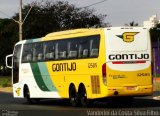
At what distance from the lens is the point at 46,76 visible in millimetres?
27859

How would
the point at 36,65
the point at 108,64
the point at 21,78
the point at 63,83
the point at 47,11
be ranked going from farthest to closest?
the point at 47,11, the point at 21,78, the point at 36,65, the point at 63,83, the point at 108,64

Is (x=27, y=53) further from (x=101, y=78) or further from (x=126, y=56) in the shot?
(x=126, y=56)

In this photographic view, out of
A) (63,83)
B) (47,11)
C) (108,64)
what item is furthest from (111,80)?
(47,11)

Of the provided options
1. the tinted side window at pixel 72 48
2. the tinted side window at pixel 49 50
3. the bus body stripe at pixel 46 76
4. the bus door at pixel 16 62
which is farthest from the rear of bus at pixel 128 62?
the bus door at pixel 16 62

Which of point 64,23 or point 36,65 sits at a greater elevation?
point 64,23

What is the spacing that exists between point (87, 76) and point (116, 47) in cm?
180

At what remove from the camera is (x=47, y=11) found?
7950cm

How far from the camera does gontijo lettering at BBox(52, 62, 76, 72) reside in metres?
25.3

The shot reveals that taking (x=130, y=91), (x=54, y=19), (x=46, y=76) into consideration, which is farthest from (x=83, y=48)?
(x=54, y=19)

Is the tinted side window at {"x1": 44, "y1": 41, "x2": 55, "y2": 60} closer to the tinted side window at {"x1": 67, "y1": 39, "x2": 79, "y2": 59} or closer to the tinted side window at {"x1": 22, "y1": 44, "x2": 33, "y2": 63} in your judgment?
the tinted side window at {"x1": 67, "y1": 39, "x2": 79, "y2": 59}

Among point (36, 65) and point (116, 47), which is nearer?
point (116, 47)

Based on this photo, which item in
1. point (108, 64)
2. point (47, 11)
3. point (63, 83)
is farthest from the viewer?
point (47, 11)

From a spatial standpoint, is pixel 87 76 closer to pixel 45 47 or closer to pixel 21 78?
pixel 45 47

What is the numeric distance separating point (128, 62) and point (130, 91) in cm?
109
